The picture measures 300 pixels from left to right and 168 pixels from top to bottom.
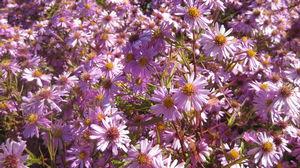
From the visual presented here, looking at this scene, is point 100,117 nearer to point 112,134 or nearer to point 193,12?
point 112,134

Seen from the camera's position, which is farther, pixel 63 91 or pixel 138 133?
pixel 63 91

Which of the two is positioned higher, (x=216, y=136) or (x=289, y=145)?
(x=216, y=136)

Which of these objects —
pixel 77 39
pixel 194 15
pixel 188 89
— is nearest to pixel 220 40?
pixel 194 15

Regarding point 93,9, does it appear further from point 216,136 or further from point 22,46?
point 216,136

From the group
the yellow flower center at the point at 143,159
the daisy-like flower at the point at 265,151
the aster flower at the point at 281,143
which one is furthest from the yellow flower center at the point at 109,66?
the aster flower at the point at 281,143

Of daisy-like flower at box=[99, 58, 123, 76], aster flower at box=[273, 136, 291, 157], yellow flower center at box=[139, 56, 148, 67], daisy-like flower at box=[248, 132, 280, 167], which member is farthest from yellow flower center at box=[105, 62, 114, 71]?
aster flower at box=[273, 136, 291, 157]

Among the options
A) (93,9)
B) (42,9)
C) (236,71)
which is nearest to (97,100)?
(236,71)

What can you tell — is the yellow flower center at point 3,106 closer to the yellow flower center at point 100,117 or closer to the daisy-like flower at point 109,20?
the yellow flower center at point 100,117
